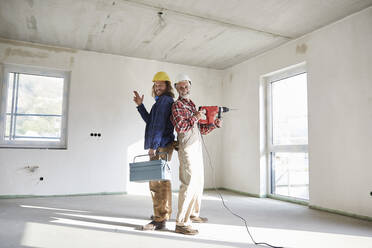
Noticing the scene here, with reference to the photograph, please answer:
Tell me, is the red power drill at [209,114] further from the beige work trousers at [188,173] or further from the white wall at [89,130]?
the white wall at [89,130]

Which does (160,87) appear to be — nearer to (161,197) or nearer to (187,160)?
(187,160)

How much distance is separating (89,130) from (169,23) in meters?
2.23

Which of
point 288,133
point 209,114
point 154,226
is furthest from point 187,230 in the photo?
point 288,133

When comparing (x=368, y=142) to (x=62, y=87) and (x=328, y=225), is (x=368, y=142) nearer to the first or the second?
(x=328, y=225)

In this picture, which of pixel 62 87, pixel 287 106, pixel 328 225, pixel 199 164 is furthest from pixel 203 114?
pixel 62 87

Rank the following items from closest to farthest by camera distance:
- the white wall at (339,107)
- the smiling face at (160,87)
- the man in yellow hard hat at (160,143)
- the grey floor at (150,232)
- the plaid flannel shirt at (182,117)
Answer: the grey floor at (150,232)
the plaid flannel shirt at (182,117)
the man in yellow hard hat at (160,143)
the smiling face at (160,87)
the white wall at (339,107)

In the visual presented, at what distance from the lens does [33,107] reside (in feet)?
15.0

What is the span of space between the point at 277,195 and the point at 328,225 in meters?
1.68

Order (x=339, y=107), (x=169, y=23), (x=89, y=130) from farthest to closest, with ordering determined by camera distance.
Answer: (x=89, y=130), (x=169, y=23), (x=339, y=107)

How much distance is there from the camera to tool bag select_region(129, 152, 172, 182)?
90.2 inches

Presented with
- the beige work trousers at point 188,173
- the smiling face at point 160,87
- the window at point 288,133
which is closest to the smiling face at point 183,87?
the smiling face at point 160,87

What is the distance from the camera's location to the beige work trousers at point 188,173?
2424 mm

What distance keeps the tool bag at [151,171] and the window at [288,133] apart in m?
2.53

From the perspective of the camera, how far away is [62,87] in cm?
480
